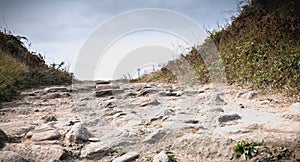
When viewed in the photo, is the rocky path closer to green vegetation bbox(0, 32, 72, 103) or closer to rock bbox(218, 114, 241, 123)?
rock bbox(218, 114, 241, 123)

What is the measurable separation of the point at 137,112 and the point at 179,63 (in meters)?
7.16

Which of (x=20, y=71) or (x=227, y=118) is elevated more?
(x=20, y=71)

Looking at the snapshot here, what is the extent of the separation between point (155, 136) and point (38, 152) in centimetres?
106

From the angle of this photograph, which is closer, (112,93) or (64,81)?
(112,93)

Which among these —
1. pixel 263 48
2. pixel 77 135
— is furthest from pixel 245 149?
pixel 263 48

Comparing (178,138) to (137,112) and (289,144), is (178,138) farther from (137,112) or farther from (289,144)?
(137,112)

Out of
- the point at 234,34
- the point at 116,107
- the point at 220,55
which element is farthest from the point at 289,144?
the point at 234,34

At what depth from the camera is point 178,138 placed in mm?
2594

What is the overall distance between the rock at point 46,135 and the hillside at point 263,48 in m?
3.17

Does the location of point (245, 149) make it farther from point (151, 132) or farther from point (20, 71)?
point (20, 71)

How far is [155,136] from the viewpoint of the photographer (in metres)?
2.71

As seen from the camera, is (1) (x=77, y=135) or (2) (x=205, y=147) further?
(1) (x=77, y=135)

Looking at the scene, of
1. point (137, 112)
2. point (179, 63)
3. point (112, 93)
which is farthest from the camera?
point (179, 63)

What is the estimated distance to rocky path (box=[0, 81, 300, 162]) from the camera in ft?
7.47
